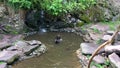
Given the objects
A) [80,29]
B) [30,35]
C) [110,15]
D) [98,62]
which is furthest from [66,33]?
[98,62]

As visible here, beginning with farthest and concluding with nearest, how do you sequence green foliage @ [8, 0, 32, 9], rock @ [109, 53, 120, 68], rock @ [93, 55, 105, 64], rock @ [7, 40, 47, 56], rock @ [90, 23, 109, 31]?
rock @ [90, 23, 109, 31] → green foliage @ [8, 0, 32, 9] → rock @ [7, 40, 47, 56] → rock @ [93, 55, 105, 64] → rock @ [109, 53, 120, 68]

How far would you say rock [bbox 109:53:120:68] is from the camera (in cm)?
1030

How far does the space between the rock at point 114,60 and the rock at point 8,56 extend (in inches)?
146

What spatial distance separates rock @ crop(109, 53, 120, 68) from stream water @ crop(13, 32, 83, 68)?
1.37 meters

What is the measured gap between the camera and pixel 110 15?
690 inches

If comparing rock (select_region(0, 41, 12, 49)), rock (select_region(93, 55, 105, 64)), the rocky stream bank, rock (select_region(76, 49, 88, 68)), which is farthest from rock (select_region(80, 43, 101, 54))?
rock (select_region(0, 41, 12, 49))

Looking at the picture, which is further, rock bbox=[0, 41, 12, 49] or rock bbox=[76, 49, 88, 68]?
rock bbox=[0, 41, 12, 49]

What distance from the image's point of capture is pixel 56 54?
12.8 m

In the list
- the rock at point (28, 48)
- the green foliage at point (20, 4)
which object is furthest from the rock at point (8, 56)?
the green foliage at point (20, 4)

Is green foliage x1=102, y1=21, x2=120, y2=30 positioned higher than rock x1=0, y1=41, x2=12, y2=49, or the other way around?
rock x1=0, y1=41, x2=12, y2=49

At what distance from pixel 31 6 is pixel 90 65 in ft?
17.4

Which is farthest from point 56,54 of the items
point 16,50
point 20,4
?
point 20,4

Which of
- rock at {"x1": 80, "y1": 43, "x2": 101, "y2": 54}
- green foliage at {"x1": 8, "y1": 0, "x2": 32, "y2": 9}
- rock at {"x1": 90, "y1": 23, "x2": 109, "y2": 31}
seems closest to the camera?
rock at {"x1": 80, "y1": 43, "x2": 101, "y2": 54}

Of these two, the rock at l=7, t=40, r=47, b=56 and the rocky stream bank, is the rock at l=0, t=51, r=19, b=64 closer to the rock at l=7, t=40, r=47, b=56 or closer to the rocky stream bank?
the rocky stream bank
